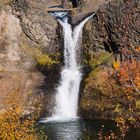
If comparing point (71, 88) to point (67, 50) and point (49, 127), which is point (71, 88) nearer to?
point (67, 50)

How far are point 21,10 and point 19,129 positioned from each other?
38.9 metres

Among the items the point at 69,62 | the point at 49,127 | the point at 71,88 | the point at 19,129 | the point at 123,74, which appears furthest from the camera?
the point at 69,62

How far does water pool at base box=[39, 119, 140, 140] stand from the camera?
127 feet

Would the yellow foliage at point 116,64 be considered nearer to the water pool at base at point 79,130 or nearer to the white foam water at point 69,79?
the white foam water at point 69,79

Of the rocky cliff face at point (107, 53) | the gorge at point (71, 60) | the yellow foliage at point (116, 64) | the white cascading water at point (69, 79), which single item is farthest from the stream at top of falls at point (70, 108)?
the yellow foliage at point (116, 64)

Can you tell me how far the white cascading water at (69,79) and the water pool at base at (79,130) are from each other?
3.40 m

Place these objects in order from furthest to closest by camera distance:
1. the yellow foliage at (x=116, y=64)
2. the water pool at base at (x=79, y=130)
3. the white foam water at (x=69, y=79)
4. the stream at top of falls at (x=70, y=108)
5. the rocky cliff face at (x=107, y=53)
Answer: the yellow foliage at (x=116, y=64), the white foam water at (x=69, y=79), the rocky cliff face at (x=107, y=53), the stream at top of falls at (x=70, y=108), the water pool at base at (x=79, y=130)

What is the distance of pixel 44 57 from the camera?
57.8 meters

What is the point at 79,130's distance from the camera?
41156 millimetres

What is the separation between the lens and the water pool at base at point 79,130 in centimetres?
3856

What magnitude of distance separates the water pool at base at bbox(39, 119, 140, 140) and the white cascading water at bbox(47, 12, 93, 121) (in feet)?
Answer: 11.1

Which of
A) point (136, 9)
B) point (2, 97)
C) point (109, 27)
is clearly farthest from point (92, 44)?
point (2, 97)

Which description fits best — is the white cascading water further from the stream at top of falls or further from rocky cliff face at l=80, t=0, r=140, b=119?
rocky cliff face at l=80, t=0, r=140, b=119

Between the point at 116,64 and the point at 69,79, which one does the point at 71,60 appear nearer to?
the point at 69,79
